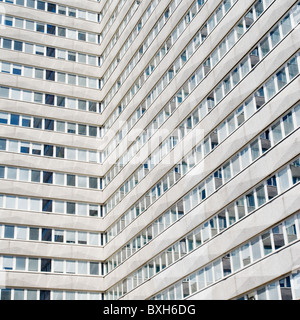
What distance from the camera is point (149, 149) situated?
43969 mm

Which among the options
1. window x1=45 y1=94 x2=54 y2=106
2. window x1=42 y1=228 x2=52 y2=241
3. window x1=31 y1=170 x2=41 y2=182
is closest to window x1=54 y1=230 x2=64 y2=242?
window x1=42 y1=228 x2=52 y2=241

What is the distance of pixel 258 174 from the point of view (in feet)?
102

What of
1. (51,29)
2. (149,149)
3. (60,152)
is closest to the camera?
(149,149)

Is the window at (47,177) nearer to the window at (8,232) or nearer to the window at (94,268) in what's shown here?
the window at (8,232)

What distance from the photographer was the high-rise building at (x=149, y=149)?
3084cm

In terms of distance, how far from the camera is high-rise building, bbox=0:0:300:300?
101 feet

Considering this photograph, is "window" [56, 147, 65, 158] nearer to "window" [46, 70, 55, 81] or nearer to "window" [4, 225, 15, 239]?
"window" [46, 70, 55, 81]

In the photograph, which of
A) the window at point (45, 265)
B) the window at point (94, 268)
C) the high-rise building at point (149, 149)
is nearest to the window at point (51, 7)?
the high-rise building at point (149, 149)

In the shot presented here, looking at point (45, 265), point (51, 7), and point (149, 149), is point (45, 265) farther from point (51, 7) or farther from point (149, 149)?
point (51, 7)

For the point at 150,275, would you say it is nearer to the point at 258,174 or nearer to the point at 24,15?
the point at 258,174

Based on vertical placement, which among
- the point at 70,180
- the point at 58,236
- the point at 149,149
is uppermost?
the point at 70,180

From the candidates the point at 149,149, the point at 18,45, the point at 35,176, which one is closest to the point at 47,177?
the point at 35,176

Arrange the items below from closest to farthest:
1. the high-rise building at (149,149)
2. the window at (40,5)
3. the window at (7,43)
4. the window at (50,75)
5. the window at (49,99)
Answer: the high-rise building at (149,149) < the window at (49,99) < the window at (7,43) < the window at (50,75) < the window at (40,5)
